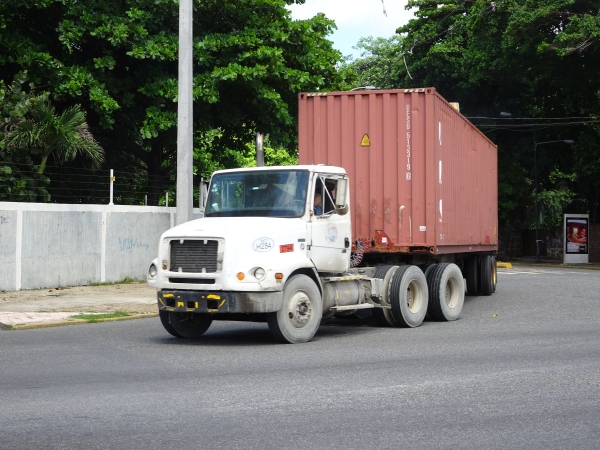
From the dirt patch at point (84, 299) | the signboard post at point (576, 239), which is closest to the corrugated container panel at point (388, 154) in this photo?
the dirt patch at point (84, 299)

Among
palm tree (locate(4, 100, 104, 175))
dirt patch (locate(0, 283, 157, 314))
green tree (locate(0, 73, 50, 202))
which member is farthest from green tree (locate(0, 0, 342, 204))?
dirt patch (locate(0, 283, 157, 314))

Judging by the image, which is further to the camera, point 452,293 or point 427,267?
point 452,293

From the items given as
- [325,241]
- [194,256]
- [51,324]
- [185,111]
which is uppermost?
[185,111]

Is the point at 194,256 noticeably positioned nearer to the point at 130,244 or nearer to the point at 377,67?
the point at 130,244

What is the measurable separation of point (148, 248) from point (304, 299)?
1253cm

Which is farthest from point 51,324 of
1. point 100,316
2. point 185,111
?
point 185,111

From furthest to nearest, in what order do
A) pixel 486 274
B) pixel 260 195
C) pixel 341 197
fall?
pixel 486 274 → pixel 341 197 → pixel 260 195

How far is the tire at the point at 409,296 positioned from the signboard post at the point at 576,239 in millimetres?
34576

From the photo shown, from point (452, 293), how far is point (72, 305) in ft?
23.8

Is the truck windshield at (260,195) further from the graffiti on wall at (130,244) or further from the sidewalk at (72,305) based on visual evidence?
the graffiti on wall at (130,244)

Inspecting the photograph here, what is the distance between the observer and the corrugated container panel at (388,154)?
52.2ft

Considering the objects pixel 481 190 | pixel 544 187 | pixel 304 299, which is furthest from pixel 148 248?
pixel 544 187

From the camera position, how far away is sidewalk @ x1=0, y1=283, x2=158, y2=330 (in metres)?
16.1

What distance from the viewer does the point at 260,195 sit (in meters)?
14.0
